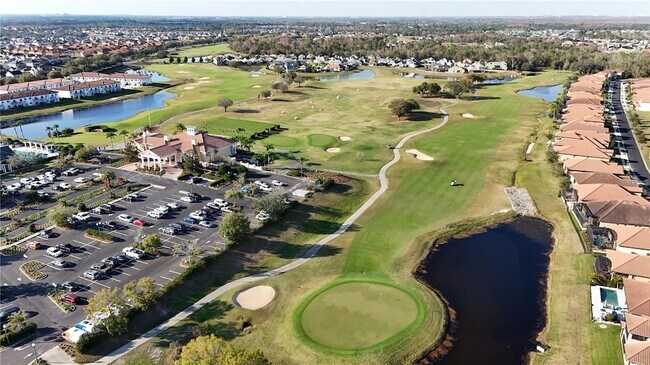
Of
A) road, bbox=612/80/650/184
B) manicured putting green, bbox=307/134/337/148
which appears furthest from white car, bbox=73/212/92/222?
road, bbox=612/80/650/184

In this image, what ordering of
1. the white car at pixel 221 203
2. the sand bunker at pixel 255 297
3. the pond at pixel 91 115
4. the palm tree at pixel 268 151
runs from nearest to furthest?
1. the sand bunker at pixel 255 297
2. the white car at pixel 221 203
3. the palm tree at pixel 268 151
4. the pond at pixel 91 115

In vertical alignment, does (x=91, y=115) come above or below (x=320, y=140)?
below

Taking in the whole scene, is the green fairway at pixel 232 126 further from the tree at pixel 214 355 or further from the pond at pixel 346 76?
the pond at pixel 346 76

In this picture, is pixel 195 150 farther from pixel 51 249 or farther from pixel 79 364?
pixel 79 364

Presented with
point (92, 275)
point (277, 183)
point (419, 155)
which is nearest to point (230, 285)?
point (92, 275)

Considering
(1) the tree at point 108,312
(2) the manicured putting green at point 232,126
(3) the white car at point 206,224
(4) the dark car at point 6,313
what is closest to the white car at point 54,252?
(4) the dark car at point 6,313

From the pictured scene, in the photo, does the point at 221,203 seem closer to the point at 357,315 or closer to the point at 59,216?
the point at 59,216
